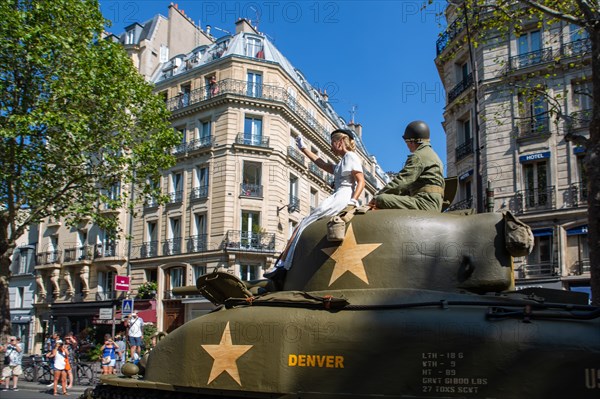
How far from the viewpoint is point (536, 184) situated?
25922 mm

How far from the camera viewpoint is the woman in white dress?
6.78 m

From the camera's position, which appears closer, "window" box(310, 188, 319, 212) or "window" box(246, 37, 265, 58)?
"window" box(246, 37, 265, 58)

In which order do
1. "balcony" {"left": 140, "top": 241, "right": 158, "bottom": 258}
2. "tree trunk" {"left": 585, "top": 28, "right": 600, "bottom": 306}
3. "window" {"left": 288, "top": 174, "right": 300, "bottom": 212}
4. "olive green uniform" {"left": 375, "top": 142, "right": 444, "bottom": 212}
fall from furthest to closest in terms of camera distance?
"balcony" {"left": 140, "top": 241, "right": 158, "bottom": 258}
"window" {"left": 288, "top": 174, "right": 300, "bottom": 212}
"tree trunk" {"left": 585, "top": 28, "right": 600, "bottom": 306}
"olive green uniform" {"left": 375, "top": 142, "right": 444, "bottom": 212}

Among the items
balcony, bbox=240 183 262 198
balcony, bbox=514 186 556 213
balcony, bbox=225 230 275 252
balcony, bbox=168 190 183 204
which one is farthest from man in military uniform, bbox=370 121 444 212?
balcony, bbox=168 190 183 204

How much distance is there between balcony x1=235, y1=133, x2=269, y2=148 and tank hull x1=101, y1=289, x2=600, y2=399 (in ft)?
105

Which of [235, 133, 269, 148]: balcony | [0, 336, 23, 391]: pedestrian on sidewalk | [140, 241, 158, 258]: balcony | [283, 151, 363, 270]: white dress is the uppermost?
[235, 133, 269, 148]: balcony

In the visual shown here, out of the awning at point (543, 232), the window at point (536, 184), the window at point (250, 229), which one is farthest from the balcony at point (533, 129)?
the window at point (250, 229)

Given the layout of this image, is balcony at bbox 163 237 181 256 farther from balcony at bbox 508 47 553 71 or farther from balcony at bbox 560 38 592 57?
balcony at bbox 560 38 592 57

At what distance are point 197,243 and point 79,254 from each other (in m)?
13.4

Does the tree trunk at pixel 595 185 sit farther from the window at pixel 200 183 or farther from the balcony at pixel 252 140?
the window at pixel 200 183

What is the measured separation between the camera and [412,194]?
6805mm

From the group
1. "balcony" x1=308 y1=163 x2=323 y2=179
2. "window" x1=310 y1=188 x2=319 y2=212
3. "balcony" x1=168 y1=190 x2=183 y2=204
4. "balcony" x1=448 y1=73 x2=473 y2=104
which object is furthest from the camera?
"window" x1=310 y1=188 x2=319 y2=212

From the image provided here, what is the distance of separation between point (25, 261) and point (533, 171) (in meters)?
44.1

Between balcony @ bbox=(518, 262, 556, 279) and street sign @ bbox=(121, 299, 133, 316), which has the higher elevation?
balcony @ bbox=(518, 262, 556, 279)
